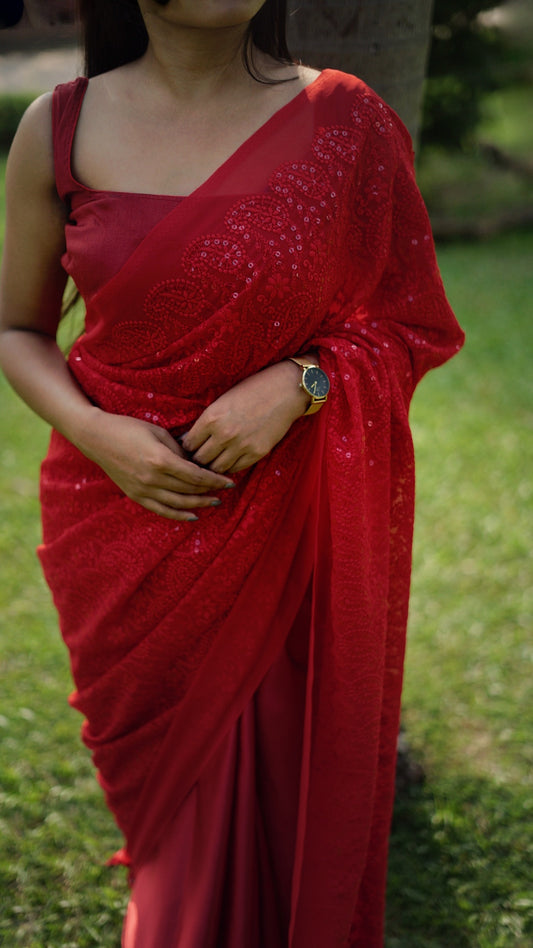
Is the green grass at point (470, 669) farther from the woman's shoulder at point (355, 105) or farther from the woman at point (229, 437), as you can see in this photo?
the woman's shoulder at point (355, 105)

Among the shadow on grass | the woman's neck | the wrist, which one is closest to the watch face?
the wrist

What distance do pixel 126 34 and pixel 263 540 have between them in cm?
87

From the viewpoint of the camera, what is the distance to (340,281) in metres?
1.30

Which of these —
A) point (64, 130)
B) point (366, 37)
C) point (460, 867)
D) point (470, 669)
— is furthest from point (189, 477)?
point (470, 669)

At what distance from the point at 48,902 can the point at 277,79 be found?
5.78 ft

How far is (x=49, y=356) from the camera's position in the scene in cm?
146

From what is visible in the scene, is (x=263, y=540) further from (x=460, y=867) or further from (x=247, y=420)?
(x=460, y=867)

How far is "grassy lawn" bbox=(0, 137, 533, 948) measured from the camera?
1835 mm

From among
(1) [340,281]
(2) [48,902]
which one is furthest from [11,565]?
(1) [340,281]

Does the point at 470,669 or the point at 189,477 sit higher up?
the point at 189,477

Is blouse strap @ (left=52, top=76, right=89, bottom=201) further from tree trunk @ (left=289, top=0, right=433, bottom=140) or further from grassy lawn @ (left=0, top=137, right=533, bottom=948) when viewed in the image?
grassy lawn @ (left=0, top=137, right=533, bottom=948)

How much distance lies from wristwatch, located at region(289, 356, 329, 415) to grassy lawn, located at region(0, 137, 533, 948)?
1249 mm

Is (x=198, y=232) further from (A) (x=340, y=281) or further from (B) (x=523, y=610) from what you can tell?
(B) (x=523, y=610)

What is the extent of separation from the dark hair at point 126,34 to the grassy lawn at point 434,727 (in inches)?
67.4
